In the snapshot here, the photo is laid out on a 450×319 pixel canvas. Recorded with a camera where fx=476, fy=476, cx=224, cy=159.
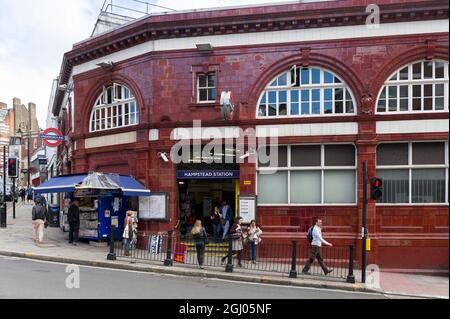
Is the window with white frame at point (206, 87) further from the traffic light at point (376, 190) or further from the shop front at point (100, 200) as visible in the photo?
the traffic light at point (376, 190)

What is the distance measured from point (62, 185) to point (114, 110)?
13.7 ft

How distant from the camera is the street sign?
2334 cm

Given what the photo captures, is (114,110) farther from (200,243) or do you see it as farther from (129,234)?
(200,243)

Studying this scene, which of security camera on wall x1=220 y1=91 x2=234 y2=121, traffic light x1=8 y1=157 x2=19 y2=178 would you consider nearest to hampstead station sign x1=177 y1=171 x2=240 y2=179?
security camera on wall x1=220 y1=91 x2=234 y2=121

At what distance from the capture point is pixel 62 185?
17922 mm

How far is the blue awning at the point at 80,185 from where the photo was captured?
1742 cm

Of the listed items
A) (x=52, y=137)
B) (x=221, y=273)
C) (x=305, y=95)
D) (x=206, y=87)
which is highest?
(x=206, y=87)

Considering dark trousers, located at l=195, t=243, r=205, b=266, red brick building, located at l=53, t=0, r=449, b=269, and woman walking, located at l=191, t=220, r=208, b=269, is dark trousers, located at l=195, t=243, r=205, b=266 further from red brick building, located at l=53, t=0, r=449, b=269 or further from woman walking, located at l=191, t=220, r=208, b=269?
red brick building, located at l=53, t=0, r=449, b=269

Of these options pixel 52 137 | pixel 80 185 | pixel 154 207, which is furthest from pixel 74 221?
pixel 52 137

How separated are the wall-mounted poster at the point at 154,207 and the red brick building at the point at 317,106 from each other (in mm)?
254

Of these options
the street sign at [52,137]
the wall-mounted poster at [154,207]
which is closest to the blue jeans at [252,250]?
the wall-mounted poster at [154,207]

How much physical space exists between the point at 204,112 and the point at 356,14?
21.1ft

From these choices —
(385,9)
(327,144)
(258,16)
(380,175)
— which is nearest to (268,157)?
(327,144)
